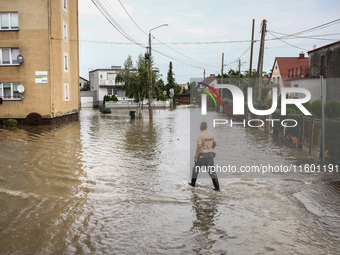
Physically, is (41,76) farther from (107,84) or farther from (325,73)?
(107,84)

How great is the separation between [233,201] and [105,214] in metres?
3.00

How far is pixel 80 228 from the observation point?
6.59 metres

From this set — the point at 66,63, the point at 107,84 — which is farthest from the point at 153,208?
the point at 107,84

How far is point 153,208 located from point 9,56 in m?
23.5

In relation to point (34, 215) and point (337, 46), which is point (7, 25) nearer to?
point (34, 215)

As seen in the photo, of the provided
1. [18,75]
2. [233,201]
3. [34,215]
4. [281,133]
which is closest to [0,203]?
[34,215]

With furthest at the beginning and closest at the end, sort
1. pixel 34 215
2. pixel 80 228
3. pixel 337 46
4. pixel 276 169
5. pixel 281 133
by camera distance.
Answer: pixel 337 46
pixel 281 133
pixel 276 169
pixel 34 215
pixel 80 228

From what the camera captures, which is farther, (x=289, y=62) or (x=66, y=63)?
(x=289, y=62)

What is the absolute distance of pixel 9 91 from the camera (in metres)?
27.0

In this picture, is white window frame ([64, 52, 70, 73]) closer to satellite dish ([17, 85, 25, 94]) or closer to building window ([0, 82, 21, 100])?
building window ([0, 82, 21, 100])

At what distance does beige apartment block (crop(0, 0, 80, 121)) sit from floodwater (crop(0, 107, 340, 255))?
1353 centimetres

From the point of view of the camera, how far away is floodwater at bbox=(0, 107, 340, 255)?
19.4 feet

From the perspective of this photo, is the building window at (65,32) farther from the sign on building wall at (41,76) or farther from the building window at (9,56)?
the sign on building wall at (41,76)

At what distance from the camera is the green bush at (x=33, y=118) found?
84.6 feet
